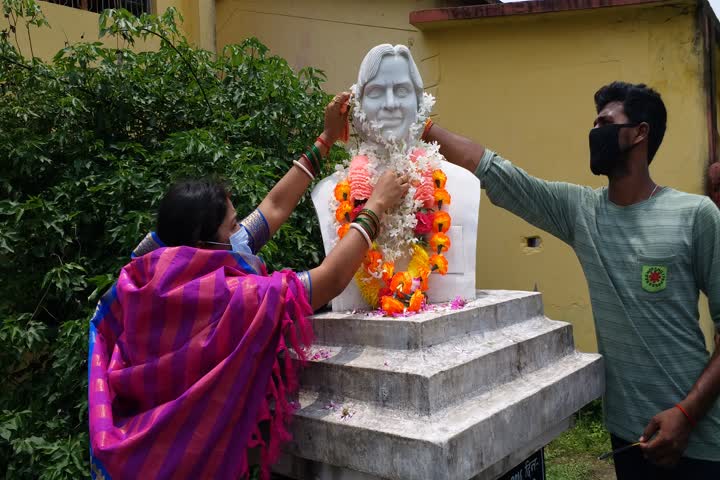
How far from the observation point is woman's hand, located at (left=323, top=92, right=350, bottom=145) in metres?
2.61

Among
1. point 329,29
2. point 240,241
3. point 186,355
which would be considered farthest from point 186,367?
point 329,29

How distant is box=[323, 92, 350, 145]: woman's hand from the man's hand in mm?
1630

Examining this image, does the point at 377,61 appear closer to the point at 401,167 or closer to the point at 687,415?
the point at 401,167

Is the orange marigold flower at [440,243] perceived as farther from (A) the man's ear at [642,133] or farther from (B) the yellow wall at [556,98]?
(B) the yellow wall at [556,98]

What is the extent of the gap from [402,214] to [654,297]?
998 millimetres

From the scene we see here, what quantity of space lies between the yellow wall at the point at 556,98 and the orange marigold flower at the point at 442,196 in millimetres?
3308

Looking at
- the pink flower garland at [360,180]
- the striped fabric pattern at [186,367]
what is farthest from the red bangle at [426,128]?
the striped fabric pattern at [186,367]


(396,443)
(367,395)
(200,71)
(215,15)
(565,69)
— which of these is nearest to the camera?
(396,443)

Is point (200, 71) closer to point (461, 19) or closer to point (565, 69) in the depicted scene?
Answer: point (461, 19)

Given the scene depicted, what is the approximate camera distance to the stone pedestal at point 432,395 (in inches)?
73.1

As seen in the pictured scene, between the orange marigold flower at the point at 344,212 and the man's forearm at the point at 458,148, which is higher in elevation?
the man's forearm at the point at 458,148

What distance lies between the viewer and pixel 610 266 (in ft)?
7.80

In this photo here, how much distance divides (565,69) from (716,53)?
4.83ft

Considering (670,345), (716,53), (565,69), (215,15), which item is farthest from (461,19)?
(670,345)
